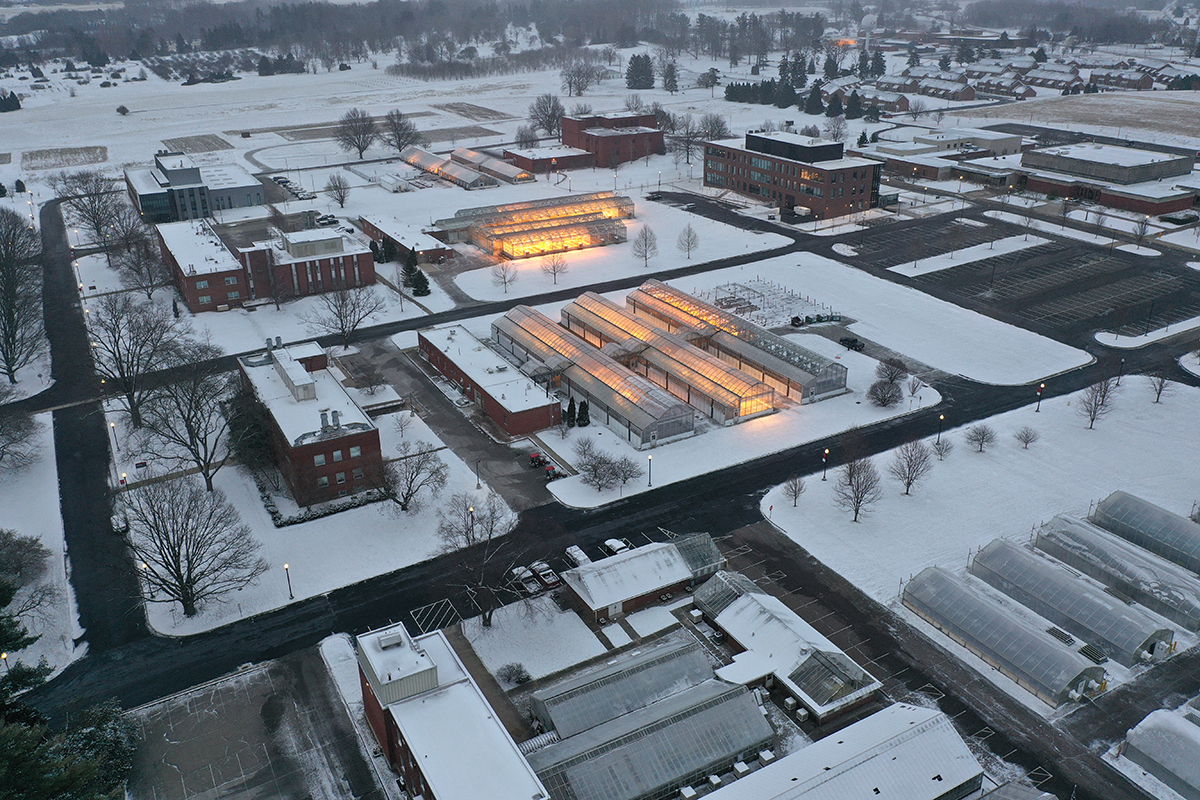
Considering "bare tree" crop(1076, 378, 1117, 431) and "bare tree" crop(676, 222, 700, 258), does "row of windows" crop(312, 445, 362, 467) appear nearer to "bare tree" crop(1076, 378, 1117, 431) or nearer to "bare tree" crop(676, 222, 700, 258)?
"bare tree" crop(1076, 378, 1117, 431)

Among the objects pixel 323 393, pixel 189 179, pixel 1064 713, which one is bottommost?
pixel 1064 713

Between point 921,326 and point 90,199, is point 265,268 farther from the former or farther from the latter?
point 921,326

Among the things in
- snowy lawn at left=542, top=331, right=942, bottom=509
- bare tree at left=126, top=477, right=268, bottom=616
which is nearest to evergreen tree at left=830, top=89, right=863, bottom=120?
snowy lawn at left=542, top=331, right=942, bottom=509

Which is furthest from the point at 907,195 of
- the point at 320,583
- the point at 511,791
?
the point at 511,791

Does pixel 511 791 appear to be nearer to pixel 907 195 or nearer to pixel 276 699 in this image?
pixel 276 699

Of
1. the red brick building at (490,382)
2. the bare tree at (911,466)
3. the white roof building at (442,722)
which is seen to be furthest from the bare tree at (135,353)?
the bare tree at (911,466)

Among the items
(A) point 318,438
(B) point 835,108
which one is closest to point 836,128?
(B) point 835,108
